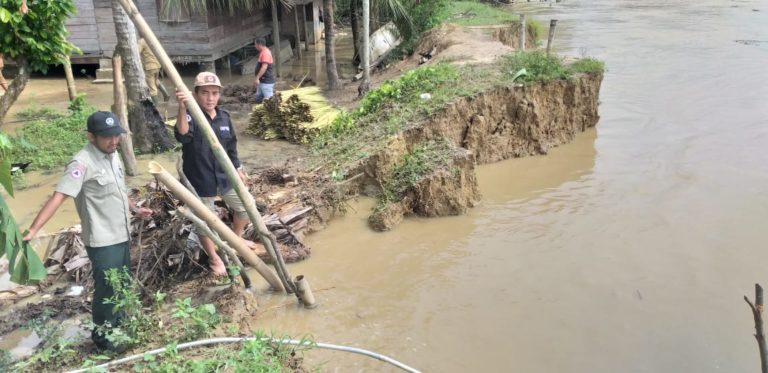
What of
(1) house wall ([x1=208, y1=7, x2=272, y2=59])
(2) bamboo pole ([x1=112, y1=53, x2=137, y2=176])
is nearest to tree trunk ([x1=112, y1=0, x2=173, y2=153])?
(2) bamboo pole ([x1=112, y1=53, x2=137, y2=176])

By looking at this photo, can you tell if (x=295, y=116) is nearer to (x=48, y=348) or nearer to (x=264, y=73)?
(x=264, y=73)

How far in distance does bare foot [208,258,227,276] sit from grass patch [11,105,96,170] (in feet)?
14.1

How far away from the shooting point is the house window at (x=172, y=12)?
45.0ft

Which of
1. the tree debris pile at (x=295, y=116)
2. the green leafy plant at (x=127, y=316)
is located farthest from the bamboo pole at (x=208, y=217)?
the tree debris pile at (x=295, y=116)

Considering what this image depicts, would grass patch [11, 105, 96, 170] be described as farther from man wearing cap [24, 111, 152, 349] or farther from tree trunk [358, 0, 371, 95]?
tree trunk [358, 0, 371, 95]

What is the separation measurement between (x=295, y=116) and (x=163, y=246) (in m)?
4.52

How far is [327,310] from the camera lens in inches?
204

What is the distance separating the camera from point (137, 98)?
8531 mm

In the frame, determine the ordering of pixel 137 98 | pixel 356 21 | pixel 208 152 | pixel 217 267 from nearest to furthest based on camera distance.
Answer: pixel 208 152 → pixel 217 267 → pixel 137 98 → pixel 356 21

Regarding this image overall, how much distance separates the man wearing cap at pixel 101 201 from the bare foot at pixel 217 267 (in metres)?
1.07

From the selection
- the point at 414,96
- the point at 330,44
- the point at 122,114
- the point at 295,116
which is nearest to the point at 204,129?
the point at 122,114

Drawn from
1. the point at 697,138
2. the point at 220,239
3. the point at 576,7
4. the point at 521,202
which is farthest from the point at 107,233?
the point at 576,7

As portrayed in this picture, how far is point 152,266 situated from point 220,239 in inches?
40.2

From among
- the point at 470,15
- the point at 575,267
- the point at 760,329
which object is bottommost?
the point at 575,267
